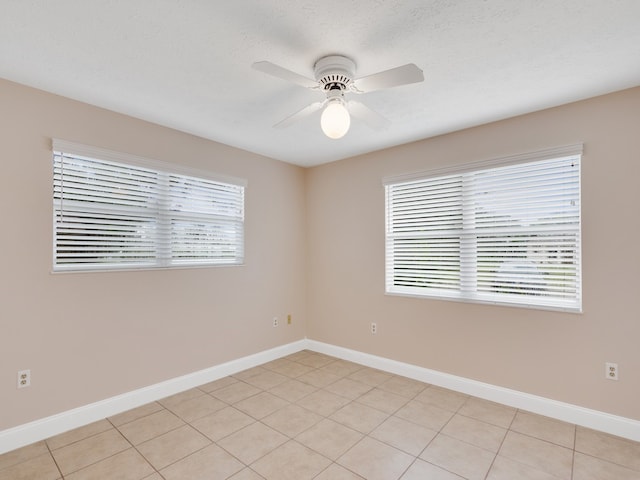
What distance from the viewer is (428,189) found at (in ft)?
11.2

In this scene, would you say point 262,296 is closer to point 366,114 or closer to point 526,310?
point 366,114

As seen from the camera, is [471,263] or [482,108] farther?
[471,263]

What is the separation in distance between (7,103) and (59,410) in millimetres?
2218

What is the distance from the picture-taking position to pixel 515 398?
2.79 m

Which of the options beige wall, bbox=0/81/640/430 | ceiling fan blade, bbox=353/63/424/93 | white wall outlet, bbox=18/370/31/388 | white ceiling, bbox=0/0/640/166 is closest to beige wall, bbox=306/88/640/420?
beige wall, bbox=0/81/640/430

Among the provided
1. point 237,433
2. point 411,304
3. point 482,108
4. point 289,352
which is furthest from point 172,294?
point 482,108

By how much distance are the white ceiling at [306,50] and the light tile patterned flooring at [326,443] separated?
8.19 ft

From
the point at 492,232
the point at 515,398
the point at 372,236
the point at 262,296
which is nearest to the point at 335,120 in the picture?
the point at 492,232

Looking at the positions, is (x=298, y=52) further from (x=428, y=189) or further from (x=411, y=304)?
(x=411, y=304)

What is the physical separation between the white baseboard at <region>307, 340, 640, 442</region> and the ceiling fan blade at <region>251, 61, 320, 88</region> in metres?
2.89

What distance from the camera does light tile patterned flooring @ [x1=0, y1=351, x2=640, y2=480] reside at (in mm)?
1994

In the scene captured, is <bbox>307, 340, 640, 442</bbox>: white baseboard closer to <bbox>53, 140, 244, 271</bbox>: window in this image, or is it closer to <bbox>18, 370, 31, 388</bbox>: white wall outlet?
<bbox>53, 140, 244, 271</bbox>: window

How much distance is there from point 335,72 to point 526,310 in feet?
7.99

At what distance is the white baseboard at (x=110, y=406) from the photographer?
223 cm
